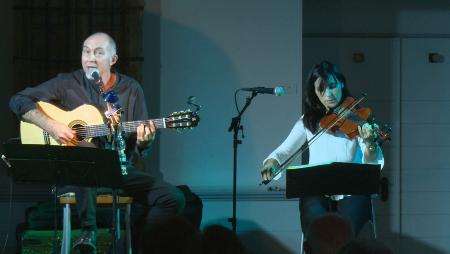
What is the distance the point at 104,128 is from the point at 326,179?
152cm

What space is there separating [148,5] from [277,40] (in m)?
1.19

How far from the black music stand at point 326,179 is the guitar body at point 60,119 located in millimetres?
1382

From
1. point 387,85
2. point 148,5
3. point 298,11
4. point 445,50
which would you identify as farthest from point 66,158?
point 445,50

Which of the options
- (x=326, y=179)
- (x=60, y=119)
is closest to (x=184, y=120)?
(x=60, y=119)

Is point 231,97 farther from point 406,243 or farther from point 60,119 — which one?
point 406,243

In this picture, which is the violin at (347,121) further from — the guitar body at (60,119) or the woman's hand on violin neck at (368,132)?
the guitar body at (60,119)

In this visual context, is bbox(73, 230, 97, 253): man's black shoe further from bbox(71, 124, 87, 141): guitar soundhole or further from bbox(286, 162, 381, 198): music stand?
bbox(286, 162, 381, 198): music stand

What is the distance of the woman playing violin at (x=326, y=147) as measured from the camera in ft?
18.2

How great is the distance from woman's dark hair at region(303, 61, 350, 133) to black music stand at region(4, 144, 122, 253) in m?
1.62

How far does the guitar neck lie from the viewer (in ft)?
17.7

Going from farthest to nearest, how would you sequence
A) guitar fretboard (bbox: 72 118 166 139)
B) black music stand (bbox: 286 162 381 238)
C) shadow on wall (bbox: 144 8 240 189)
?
shadow on wall (bbox: 144 8 240 189) < guitar fretboard (bbox: 72 118 166 139) < black music stand (bbox: 286 162 381 238)

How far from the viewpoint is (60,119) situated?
555cm

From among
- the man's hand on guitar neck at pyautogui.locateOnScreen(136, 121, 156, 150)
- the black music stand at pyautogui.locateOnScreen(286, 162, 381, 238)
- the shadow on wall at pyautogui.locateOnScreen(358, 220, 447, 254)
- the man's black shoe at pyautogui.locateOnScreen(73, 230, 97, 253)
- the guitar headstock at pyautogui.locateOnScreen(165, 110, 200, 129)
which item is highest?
the guitar headstock at pyautogui.locateOnScreen(165, 110, 200, 129)

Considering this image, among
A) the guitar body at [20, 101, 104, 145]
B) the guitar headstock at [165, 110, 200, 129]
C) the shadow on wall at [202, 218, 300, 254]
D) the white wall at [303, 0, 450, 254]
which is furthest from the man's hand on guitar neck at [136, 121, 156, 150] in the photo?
the white wall at [303, 0, 450, 254]
